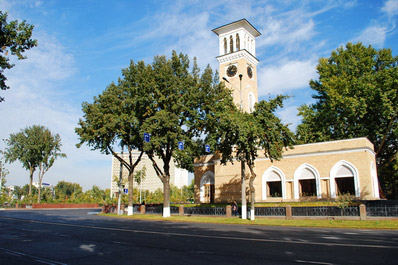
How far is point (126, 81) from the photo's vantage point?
30.6 meters

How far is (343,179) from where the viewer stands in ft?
101

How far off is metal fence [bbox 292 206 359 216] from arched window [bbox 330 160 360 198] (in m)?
7.27

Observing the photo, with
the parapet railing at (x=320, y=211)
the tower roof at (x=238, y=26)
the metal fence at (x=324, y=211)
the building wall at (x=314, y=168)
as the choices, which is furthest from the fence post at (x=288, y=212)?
the tower roof at (x=238, y=26)

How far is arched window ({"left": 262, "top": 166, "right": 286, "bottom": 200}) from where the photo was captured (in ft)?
113

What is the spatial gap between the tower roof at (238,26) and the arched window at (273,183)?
845 inches

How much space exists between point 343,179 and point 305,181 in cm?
385

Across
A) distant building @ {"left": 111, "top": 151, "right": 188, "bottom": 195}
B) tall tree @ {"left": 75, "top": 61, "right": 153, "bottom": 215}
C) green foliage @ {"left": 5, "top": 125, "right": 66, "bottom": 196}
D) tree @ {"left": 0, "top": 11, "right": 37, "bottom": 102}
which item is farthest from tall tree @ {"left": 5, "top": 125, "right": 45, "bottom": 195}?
distant building @ {"left": 111, "top": 151, "right": 188, "bottom": 195}

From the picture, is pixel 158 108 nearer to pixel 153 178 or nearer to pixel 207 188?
pixel 207 188

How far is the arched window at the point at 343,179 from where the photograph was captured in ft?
98.1

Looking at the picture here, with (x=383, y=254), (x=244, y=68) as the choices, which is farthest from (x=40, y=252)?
(x=244, y=68)

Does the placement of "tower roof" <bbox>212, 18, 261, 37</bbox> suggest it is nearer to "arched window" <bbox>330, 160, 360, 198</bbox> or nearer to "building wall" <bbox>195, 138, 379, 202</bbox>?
"building wall" <bbox>195, 138, 379, 202</bbox>

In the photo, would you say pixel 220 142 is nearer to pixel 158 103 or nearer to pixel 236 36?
pixel 158 103

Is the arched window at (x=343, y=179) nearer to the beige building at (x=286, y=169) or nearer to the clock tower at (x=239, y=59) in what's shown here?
the beige building at (x=286, y=169)

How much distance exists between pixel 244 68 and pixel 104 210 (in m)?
25.7
